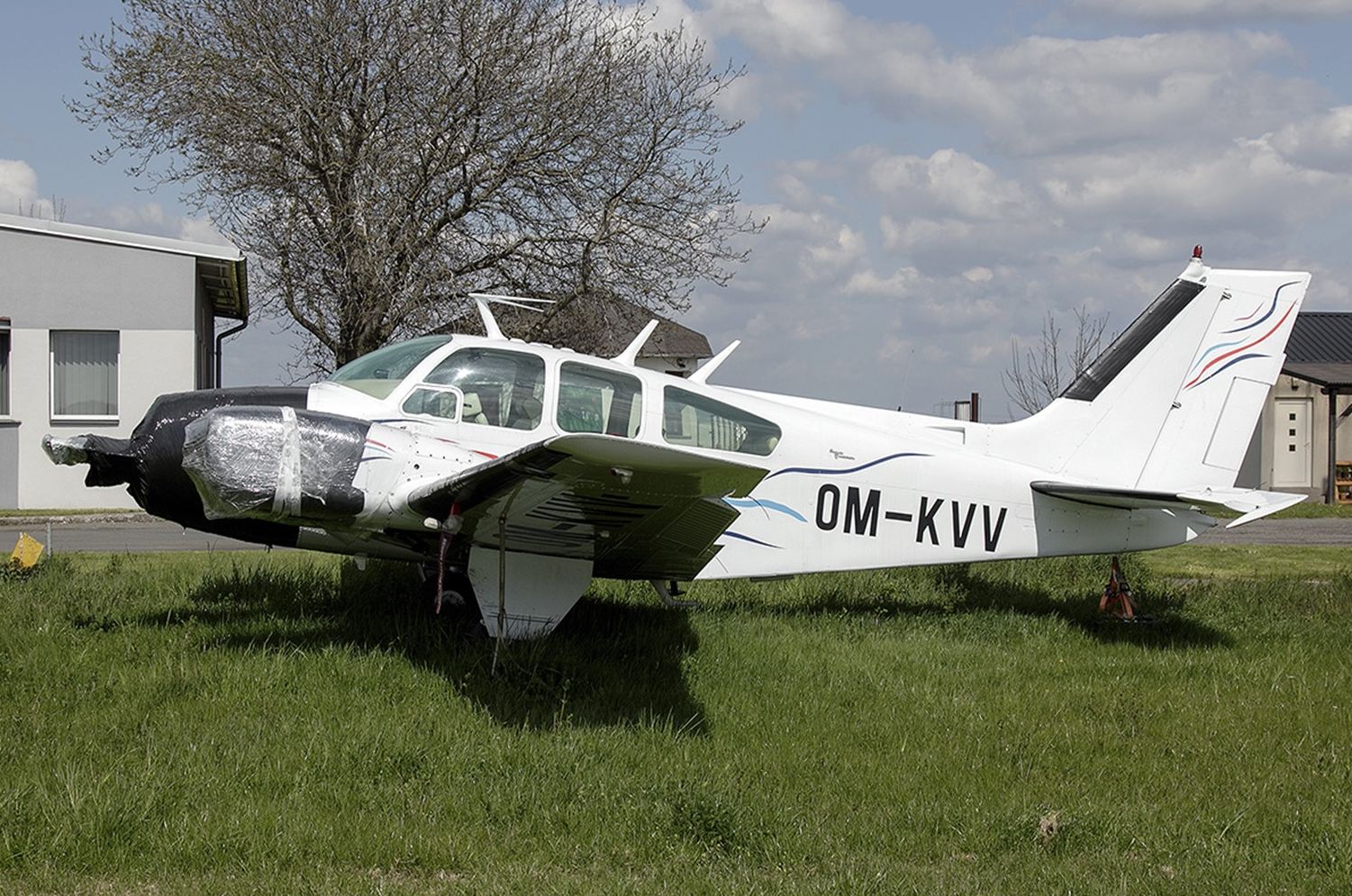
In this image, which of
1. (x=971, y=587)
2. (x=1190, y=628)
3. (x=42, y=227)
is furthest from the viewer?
(x=42, y=227)

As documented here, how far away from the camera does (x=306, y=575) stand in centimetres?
959

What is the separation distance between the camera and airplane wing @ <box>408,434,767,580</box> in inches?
213

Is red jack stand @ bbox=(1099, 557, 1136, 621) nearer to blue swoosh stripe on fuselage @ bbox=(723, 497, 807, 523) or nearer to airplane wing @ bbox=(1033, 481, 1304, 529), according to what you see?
airplane wing @ bbox=(1033, 481, 1304, 529)

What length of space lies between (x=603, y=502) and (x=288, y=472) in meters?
1.80

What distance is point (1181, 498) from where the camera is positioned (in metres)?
8.58

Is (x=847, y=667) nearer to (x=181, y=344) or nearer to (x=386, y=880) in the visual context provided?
(x=386, y=880)

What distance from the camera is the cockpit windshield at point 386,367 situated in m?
7.63

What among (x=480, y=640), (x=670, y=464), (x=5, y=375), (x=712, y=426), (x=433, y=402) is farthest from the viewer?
(x=5, y=375)

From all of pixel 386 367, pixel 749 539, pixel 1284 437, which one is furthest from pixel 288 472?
pixel 1284 437

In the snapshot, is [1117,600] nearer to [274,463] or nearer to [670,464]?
[670,464]

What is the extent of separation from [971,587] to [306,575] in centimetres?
583

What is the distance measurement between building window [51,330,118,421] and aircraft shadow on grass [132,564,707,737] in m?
11.9

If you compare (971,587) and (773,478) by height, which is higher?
(773,478)

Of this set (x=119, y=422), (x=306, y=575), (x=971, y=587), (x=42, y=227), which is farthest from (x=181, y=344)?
(x=971, y=587)
